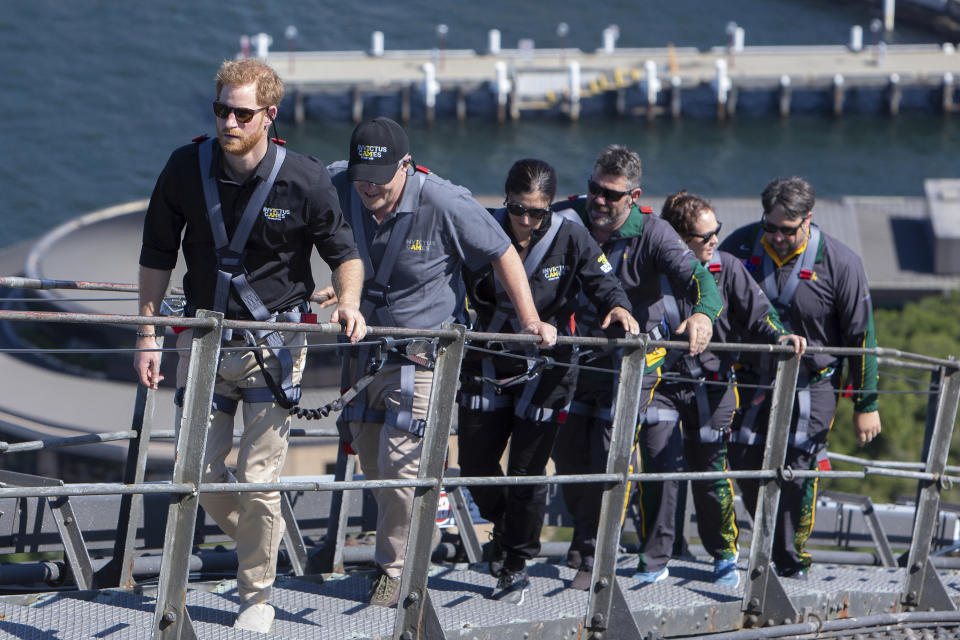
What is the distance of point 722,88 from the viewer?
2135 inches

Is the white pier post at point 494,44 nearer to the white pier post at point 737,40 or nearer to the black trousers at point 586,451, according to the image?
the white pier post at point 737,40

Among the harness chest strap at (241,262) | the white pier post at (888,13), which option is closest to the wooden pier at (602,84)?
the white pier post at (888,13)

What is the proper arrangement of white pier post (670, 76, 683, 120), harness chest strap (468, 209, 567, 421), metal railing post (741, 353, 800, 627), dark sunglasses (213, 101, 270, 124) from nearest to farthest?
dark sunglasses (213, 101, 270, 124) < harness chest strap (468, 209, 567, 421) < metal railing post (741, 353, 800, 627) < white pier post (670, 76, 683, 120)

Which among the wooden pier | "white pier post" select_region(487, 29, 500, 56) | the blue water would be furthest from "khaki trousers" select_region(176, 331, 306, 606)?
"white pier post" select_region(487, 29, 500, 56)

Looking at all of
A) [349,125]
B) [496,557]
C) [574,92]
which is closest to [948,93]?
[574,92]

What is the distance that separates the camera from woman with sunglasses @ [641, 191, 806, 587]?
7.14 meters

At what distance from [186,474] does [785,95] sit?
53.1 m

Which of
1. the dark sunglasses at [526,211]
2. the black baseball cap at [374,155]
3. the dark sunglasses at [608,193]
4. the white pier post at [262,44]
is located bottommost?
the dark sunglasses at [526,211]

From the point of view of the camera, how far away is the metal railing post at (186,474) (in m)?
4.71

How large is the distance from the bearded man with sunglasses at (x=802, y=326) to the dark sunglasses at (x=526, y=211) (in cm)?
168

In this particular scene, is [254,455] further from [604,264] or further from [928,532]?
[928,532]

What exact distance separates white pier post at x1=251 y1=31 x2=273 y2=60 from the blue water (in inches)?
52.1

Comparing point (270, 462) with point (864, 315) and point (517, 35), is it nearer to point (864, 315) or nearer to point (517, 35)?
point (864, 315)

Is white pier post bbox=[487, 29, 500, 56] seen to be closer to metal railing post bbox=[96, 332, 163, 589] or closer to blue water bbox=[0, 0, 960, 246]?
blue water bbox=[0, 0, 960, 246]
